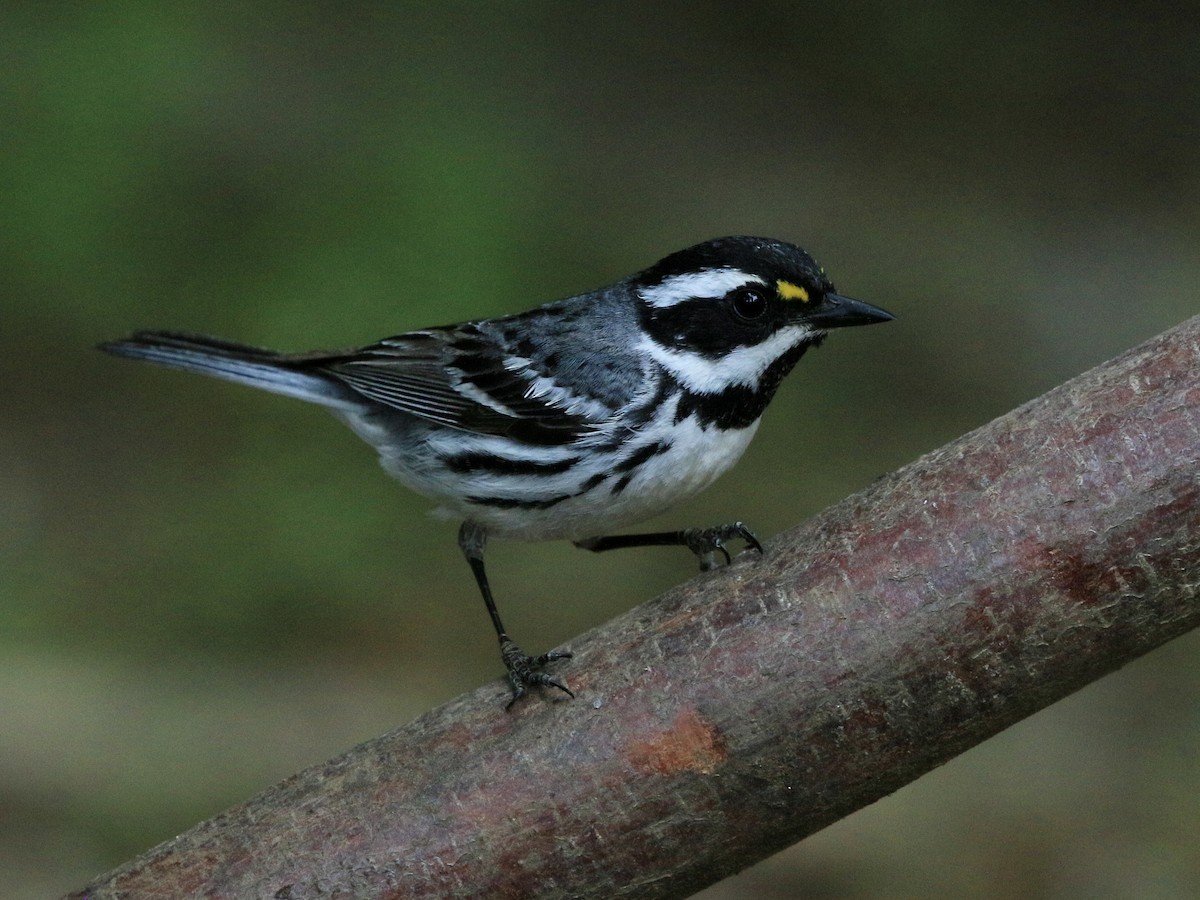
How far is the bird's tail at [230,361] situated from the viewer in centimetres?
429

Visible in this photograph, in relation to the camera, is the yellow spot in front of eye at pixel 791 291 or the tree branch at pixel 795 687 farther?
the yellow spot in front of eye at pixel 791 291

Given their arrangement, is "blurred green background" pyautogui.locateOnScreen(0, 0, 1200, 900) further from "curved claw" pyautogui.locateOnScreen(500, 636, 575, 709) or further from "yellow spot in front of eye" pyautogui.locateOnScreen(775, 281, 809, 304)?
"yellow spot in front of eye" pyautogui.locateOnScreen(775, 281, 809, 304)

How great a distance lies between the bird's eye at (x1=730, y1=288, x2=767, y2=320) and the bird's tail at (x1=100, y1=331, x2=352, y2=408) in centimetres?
141

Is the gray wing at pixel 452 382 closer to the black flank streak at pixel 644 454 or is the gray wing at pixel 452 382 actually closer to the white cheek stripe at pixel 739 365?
the black flank streak at pixel 644 454

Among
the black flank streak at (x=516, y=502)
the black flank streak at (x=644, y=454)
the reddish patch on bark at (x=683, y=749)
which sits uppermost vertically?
the black flank streak at (x=516, y=502)

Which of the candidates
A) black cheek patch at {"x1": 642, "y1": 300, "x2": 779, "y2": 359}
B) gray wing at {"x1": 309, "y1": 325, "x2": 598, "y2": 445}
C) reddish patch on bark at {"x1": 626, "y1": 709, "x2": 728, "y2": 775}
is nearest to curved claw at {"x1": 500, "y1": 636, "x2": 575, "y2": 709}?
reddish patch on bark at {"x1": 626, "y1": 709, "x2": 728, "y2": 775}

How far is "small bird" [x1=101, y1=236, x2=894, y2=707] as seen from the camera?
12.1ft

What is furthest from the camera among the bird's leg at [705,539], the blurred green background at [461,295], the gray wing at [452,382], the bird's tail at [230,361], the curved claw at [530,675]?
the blurred green background at [461,295]

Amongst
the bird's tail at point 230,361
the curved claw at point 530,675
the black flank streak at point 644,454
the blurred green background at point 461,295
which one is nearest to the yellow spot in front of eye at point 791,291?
the black flank streak at point 644,454

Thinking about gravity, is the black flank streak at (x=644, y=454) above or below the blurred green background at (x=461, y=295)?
below

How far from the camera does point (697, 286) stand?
12.5 feet

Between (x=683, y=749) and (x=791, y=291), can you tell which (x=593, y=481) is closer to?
(x=791, y=291)

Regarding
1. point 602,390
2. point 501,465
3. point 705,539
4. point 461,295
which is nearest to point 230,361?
point 501,465

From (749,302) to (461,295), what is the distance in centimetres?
383
